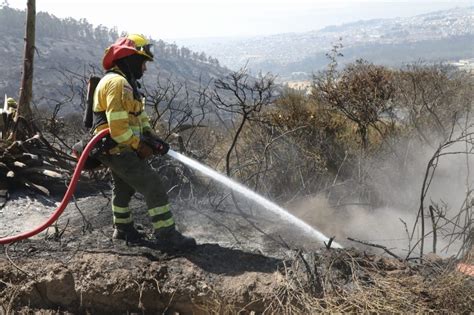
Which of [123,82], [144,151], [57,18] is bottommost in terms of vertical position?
[144,151]

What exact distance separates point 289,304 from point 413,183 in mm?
5609

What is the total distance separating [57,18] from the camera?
114 metres

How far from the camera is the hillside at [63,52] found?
283ft

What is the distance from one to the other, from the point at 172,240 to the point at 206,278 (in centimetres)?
51

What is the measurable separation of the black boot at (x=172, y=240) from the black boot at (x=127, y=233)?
30 cm

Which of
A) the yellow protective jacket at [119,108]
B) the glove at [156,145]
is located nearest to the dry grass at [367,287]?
the glove at [156,145]

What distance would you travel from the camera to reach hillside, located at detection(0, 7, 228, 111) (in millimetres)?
86375

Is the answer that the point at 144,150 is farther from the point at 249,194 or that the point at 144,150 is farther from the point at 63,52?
the point at 63,52

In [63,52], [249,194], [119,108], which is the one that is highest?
[63,52]

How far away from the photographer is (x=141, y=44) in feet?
12.4

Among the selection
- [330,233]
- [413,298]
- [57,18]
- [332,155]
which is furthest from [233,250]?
[57,18]

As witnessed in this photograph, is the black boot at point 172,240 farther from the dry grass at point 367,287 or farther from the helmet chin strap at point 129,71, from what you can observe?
the helmet chin strap at point 129,71

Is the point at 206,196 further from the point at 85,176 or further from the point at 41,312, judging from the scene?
the point at 41,312

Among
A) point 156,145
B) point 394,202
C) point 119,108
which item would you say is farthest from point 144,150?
point 394,202
